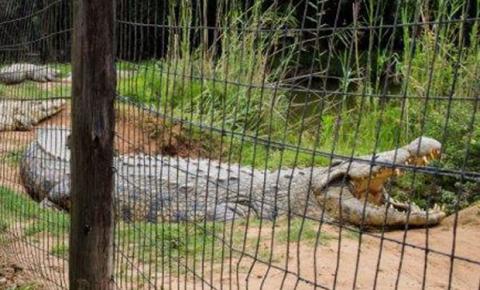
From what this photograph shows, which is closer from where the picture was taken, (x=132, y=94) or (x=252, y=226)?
(x=132, y=94)

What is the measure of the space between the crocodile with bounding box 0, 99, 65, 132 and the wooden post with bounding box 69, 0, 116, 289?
3.02 metres

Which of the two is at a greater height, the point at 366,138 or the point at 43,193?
the point at 366,138

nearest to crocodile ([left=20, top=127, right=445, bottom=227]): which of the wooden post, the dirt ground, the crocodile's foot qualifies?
the crocodile's foot

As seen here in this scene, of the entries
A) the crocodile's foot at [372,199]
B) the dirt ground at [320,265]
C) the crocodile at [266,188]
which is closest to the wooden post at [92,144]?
the dirt ground at [320,265]

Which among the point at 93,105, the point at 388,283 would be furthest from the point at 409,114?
the point at 93,105

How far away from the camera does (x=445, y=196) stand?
5.05m

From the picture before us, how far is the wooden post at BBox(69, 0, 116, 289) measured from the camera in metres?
2.28

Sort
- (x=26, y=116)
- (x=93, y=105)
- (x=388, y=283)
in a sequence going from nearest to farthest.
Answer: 1. (x=93, y=105)
2. (x=388, y=283)
3. (x=26, y=116)

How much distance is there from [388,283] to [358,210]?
5.17 ft

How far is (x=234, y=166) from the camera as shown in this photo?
18.6ft

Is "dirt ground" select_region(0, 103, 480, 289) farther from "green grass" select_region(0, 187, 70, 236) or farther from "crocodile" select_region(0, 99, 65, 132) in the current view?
"crocodile" select_region(0, 99, 65, 132)

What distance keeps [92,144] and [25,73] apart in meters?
1.91

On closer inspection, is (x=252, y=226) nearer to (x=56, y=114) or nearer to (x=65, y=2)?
(x=65, y=2)

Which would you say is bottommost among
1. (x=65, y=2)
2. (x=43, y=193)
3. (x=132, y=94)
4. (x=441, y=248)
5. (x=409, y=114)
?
(x=43, y=193)
